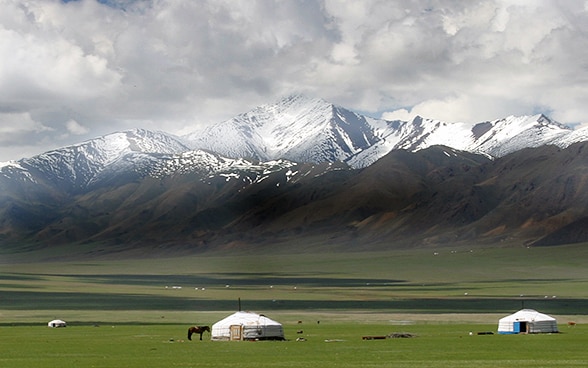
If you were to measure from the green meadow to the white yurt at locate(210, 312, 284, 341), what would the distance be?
144 cm

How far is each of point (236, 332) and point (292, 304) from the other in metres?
53.7

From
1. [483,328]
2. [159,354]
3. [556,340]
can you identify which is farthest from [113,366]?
[483,328]

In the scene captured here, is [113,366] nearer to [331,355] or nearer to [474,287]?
[331,355]

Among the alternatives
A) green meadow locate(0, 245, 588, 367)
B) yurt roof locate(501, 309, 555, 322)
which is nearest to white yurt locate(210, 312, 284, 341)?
green meadow locate(0, 245, 588, 367)

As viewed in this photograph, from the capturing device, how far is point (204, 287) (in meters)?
172

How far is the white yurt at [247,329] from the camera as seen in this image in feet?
224

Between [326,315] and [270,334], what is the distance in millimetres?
33125

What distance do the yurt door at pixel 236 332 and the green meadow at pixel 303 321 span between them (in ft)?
9.68

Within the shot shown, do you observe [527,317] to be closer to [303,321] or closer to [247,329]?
[247,329]

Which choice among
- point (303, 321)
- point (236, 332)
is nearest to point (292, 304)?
point (303, 321)

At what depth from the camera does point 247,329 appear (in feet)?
226

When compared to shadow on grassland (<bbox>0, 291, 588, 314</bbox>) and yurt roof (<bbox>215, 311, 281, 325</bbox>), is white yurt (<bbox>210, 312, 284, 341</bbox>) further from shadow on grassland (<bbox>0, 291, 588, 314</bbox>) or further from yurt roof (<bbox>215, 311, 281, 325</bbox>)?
shadow on grassland (<bbox>0, 291, 588, 314</bbox>)

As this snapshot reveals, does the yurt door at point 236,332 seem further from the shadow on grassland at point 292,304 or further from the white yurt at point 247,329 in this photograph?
the shadow on grassland at point 292,304

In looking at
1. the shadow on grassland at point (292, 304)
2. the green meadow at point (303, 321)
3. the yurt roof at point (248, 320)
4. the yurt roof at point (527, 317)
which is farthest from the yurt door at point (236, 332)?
the shadow on grassland at point (292, 304)
